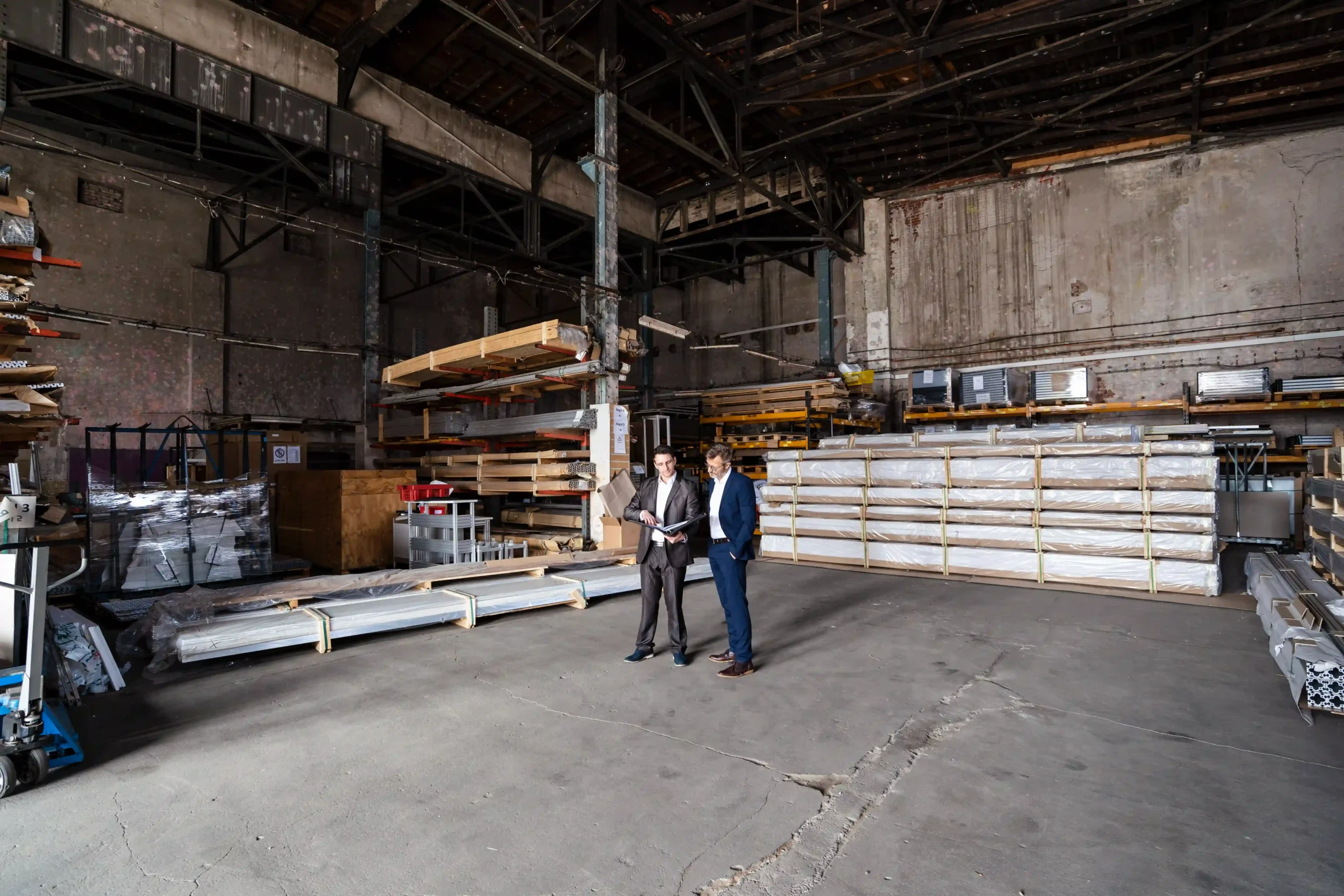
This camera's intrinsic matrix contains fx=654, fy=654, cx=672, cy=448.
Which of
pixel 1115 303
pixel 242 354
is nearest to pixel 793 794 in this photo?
pixel 1115 303

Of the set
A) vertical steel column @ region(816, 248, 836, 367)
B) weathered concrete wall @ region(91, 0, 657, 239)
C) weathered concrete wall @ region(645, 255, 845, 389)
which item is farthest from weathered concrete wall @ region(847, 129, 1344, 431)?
weathered concrete wall @ region(91, 0, 657, 239)

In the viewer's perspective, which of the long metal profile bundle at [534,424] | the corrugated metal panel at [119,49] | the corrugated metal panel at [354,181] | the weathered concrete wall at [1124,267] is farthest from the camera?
the weathered concrete wall at [1124,267]

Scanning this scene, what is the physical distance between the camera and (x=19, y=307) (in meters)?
4.34

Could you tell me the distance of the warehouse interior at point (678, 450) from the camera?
285 cm

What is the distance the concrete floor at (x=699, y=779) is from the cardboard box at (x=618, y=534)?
158 inches

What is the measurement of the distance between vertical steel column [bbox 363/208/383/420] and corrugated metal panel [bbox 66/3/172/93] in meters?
3.73

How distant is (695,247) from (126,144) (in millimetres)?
12560

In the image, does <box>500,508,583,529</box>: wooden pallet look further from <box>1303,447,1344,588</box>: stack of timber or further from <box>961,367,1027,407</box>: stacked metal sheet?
<box>1303,447,1344,588</box>: stack of timber

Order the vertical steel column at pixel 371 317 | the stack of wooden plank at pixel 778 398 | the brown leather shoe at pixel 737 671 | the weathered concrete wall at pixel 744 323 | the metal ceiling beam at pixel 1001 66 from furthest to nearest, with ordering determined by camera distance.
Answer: the weathered concrete wall at pixel 744 323 < the stack of wooden plank at pixel 778 398 < the vertical steel column at pixel 371 317 < the metal ceiling beam at pixel 1001 66 < the brown leather shoe at pixel 737 671

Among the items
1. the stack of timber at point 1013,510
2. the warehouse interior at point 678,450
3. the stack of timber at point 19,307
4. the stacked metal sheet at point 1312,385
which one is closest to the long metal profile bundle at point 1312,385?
the stacked metal sheet at point 1312,385

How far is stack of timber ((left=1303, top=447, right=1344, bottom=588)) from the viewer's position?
5570mm

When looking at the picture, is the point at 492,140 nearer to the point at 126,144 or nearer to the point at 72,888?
the point at 126,144

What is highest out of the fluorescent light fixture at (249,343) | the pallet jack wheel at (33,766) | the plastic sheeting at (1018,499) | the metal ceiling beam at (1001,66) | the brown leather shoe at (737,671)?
the metal ceiling beam at (1001,66)

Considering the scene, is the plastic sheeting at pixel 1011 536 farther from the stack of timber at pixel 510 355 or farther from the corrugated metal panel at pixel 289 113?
the corrugated metal panel at pixel 289 113
